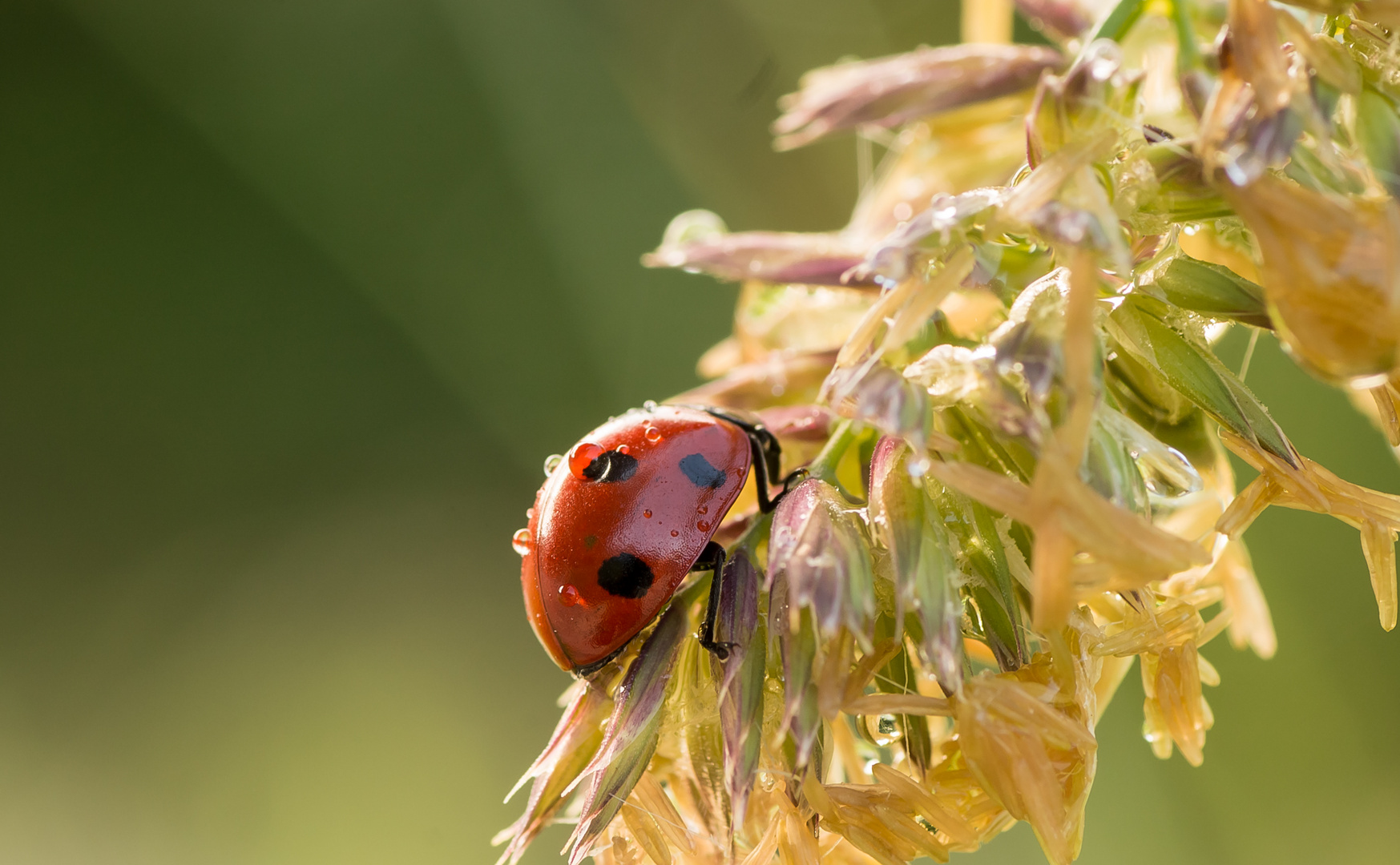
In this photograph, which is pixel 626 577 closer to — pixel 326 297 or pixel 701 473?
pixel 701 473

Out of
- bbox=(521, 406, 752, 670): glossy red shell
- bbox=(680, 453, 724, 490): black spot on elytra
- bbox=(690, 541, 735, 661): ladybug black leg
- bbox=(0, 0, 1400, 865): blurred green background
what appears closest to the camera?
bbox=(690, 541, 735, 661): ladybug black leg

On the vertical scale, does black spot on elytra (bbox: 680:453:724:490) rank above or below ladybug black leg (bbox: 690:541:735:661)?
above

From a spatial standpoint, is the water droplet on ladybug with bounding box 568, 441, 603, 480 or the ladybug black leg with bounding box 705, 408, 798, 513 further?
the ladybug black leg with bounding box 705, 408, 798, 513

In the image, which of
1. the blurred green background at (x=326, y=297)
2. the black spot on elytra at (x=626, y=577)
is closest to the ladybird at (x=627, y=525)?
Answer: the black spot on elytra at (x=626, y=577)

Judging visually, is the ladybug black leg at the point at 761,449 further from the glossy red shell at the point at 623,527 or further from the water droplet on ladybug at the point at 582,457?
the water droplet on ladybug at the point at 582,457

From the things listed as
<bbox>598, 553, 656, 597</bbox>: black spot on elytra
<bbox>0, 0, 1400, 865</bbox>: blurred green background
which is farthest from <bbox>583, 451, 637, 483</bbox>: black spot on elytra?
<bbox>0, 0, 1400, 865</bbox>: blurred green background

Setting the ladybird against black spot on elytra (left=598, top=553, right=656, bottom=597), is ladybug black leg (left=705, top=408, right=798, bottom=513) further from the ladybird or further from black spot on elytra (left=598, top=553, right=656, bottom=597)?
black spot on elytra (left=598, top=553, right=656, bottom=597)

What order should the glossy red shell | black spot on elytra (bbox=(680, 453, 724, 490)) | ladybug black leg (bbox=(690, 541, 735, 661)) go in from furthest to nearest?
black spot on elytra (bbox=(680, 453, 724, 490)) → the glossy red shell → ladybug black leg (bbox=(690, 541, 735, 661))

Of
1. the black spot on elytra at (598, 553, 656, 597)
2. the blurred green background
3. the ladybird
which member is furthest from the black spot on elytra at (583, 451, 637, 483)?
the blurred green background
